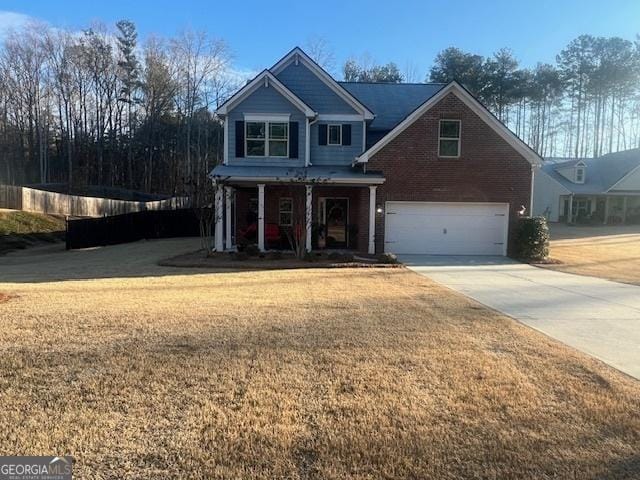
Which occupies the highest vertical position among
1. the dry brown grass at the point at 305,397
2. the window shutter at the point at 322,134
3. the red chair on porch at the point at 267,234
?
the window shutter at the point at 322,134

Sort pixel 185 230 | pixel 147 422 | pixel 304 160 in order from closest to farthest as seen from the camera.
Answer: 1. pixel 147 422
2. pixel 304 160
3. pixel 185 230

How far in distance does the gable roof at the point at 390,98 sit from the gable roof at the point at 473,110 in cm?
356

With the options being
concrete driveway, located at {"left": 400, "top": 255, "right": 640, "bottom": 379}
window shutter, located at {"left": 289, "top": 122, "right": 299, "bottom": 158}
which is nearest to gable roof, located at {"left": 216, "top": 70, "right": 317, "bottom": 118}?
window shutter, located at {"left": 289, "top": 122, "right": 299, "bottom": 158}

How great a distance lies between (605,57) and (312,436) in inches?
2417

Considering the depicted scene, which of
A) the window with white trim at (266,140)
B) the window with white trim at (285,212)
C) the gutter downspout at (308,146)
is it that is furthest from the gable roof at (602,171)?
the window with white trim at (266,140)

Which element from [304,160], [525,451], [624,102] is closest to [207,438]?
[525,451]

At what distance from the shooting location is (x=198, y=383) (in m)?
4.40

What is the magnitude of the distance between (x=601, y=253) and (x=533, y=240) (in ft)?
19.0

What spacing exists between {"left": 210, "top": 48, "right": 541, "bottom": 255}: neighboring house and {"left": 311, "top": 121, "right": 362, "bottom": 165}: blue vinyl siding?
0.14 feet

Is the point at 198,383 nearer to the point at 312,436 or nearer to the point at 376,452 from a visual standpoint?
the point at 312,436

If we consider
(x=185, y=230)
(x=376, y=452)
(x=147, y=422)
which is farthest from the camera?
(x=185, y=230)

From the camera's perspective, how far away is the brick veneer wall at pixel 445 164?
18.9m

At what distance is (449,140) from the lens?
1902 centimetres

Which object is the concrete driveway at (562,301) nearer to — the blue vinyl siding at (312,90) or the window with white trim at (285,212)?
the window with white trim at (285,212)
